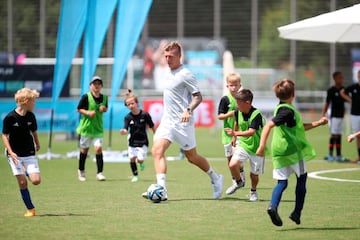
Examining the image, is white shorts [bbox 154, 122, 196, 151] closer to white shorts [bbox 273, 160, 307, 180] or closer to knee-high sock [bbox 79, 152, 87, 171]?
white shorts [bbox 273, 160, 307, 180]

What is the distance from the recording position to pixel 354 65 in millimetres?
38656

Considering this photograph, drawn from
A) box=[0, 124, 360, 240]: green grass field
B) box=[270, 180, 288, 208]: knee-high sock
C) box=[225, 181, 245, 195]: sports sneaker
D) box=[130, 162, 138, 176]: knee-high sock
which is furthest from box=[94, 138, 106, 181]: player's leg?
box=[270, 180, 288, 208]: knee-high sock

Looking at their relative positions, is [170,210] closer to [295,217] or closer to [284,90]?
[295,217]

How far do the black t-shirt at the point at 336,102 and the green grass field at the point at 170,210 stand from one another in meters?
3.88

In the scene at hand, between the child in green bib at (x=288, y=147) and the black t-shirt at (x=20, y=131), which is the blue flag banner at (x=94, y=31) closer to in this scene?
the black t-shirt at (x=20, y=131)

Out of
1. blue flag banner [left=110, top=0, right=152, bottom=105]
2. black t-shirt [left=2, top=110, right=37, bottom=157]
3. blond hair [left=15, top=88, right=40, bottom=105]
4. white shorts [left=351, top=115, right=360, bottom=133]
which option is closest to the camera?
blond hair [left=15, top=88, right=40, bottom=105]

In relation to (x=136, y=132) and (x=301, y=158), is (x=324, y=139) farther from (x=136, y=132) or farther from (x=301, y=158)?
(x=301, y=158)

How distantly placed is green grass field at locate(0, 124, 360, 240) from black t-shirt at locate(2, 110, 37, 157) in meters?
0.83

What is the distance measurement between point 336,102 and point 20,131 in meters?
12.0

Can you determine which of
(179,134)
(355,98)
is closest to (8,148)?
(179,134)

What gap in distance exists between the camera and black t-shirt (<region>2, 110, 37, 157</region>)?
35.2ft

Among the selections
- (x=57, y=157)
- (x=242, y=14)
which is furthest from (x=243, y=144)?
(x=242, y=14)

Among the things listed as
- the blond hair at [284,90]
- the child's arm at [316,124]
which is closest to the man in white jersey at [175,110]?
the child's arm at [316,124]

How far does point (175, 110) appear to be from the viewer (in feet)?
40.4
